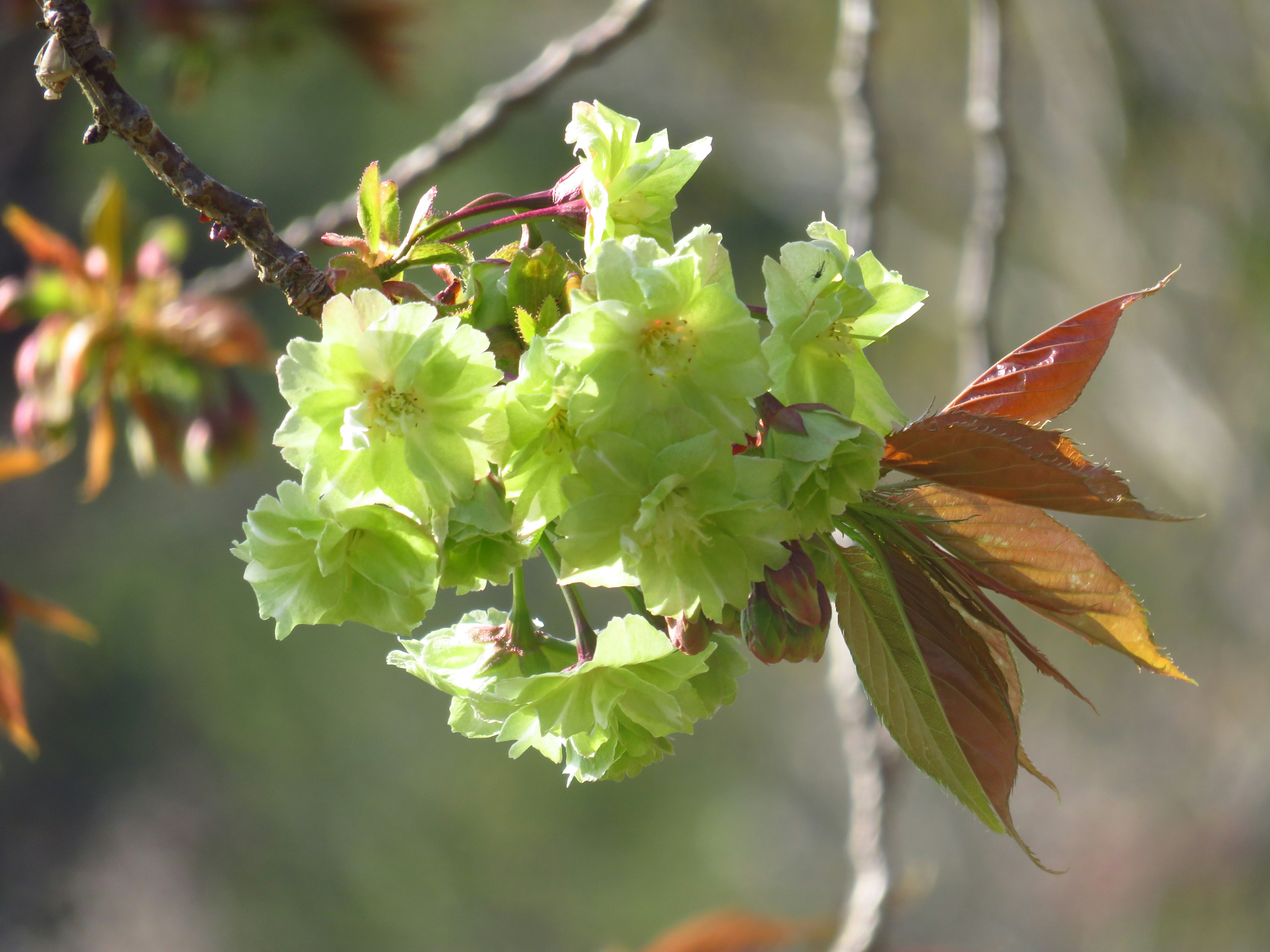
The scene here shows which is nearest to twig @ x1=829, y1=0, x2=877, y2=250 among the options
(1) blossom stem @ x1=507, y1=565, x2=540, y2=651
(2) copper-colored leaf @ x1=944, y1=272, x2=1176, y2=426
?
(2) copper-colored leaf @ x1=944, y1=272, x2=1176, y2=426

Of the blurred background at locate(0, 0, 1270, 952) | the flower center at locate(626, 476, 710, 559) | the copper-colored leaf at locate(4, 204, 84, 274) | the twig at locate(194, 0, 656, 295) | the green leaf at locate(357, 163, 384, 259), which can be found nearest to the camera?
the flower center at locate(626, 476, 710, 559)

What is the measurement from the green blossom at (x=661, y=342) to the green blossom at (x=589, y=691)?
0.09 meters

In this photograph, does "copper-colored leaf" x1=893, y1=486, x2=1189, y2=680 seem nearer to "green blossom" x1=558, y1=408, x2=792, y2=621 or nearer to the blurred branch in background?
"green blossom" x1=558, y1=408, x2=792, y2=621

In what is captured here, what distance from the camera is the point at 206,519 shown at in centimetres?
477

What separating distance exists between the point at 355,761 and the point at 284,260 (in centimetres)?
457

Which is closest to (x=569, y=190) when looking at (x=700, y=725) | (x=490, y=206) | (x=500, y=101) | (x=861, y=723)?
(x=490, y=206)

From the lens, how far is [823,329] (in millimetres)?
402

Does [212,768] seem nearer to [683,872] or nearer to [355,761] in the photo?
[355,761]

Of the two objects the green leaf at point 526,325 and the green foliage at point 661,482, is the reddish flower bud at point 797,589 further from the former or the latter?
the green leaf at point 526,325

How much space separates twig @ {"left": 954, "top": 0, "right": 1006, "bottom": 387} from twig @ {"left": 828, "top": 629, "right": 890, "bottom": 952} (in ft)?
1.24

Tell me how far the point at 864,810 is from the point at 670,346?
83 cm

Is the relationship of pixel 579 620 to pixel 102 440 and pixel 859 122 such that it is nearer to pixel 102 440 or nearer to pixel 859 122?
pixel 859 122

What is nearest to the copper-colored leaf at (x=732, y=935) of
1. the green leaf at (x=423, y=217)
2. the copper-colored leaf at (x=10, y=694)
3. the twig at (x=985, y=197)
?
the twig at (x=985, y=197)

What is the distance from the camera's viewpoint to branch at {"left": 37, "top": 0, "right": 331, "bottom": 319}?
0.44 metres
